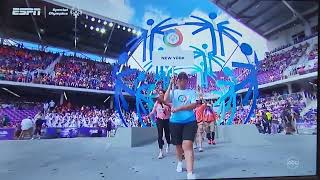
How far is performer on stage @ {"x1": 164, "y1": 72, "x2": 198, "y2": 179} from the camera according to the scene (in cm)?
268

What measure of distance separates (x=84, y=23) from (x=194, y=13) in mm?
1062

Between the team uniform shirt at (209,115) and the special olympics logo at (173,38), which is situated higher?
the special olympics logo at (173,38)

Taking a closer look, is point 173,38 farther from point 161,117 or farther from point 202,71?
point 161,117

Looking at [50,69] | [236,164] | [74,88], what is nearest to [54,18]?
[50,69]

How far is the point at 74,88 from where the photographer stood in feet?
10.2

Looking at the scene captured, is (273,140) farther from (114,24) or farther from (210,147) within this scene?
(114,24)

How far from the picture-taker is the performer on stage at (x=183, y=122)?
Answer: 2.68 metres

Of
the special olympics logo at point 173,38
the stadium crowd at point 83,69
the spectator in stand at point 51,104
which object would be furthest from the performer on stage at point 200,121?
the spectator in stand at point 51,104

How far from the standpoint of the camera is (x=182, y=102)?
278 centimetres

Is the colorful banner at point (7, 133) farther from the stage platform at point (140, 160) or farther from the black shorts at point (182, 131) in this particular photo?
the black shorts at point (182, 131)

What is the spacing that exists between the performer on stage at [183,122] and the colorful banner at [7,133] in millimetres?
1366

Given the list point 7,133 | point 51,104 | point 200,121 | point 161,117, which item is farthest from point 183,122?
point 7,133

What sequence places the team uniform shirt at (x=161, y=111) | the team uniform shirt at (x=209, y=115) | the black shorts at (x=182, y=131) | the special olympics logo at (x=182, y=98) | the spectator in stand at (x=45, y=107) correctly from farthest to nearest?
the team uniform shirt at (x=209, y=115) → the team uniform shirt at (x=161, y=111) → the spectator in stand at (x=45, y=107) → the special olympics logo at (x=182, y=98) → the black shorts at (x=182, y=131)

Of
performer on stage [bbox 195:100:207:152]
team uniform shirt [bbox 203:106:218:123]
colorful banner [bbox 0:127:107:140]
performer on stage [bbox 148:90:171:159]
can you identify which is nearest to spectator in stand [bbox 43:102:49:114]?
colorful banner [bbox 0:127:107:140]
